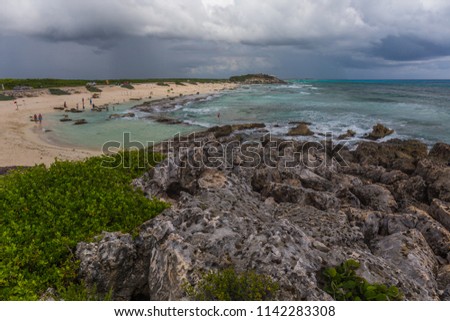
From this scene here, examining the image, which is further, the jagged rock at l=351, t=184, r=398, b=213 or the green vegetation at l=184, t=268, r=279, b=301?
the jagged rock at l=351, t=184, r=398, b=213

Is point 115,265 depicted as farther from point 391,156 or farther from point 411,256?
point 391,156

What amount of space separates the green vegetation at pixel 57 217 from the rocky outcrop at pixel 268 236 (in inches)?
17.9

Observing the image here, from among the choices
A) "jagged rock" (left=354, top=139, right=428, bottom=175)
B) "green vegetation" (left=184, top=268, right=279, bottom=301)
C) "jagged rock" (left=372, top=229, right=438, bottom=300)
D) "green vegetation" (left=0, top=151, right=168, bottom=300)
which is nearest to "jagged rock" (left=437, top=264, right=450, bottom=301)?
"jagged rock" (left=372, top=229, right=438, bottom=300)

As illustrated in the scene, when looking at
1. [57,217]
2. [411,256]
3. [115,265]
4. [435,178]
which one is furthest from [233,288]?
[435,178]

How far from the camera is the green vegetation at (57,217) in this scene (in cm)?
539

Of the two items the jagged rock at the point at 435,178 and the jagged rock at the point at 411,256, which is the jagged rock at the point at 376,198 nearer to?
the jagged rock at the point at 435,178

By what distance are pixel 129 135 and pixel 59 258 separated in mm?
31293

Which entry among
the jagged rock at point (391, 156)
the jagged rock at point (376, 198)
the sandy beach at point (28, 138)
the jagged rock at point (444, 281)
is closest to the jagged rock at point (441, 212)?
the jagged rock at point (376, 198)

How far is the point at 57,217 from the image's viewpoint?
6.87m

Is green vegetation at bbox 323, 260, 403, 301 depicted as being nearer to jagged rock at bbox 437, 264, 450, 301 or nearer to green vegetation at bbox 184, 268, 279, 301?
green vegetation at bbox 184, 268, 279, 301

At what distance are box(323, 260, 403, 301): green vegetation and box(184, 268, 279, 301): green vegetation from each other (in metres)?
1.21

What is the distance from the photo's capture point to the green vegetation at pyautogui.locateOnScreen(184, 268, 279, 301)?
4.71 m

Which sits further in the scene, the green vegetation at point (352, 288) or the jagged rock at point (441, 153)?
the jagged rock at point (441, 153)

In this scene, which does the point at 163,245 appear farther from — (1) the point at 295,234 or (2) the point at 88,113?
(2) the point at 88,113
